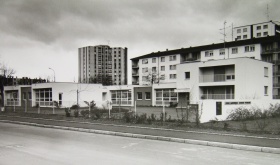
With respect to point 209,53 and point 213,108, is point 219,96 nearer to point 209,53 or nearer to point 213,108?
point 213,108

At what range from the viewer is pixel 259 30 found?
77.2m

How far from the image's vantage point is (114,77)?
153 m

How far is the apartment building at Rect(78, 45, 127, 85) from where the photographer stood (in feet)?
494

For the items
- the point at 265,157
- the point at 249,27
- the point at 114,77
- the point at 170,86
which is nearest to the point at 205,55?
the point at 170,86

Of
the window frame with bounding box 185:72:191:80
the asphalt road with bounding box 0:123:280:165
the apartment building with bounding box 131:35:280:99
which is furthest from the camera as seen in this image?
the apartment building with bounding box 131:35:280:99

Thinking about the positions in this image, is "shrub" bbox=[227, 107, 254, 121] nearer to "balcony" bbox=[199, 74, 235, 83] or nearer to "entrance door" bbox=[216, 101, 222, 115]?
"entrance door" bbox=[216, 101, 222, 115]

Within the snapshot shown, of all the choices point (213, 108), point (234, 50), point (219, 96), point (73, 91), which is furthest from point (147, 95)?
point (213, 108)

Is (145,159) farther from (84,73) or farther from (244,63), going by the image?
(84,73)

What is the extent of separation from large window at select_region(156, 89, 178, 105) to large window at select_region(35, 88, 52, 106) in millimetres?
17817

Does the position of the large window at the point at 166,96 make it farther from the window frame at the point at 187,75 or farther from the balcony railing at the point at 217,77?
the balcony railing at the point at 217,77

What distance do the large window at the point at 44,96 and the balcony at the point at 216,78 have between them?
78.3ft

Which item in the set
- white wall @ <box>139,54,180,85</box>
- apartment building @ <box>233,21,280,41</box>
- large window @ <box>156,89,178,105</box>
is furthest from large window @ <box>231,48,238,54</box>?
large window @ <box>156,89,178,105</box>

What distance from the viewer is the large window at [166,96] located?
4456cm

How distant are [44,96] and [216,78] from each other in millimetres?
27645
